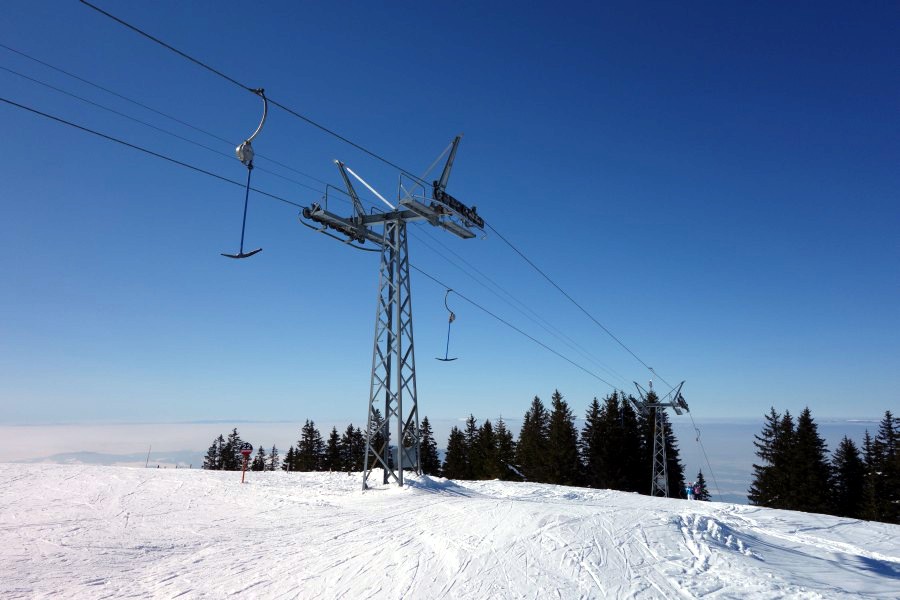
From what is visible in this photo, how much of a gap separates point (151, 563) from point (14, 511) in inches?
256

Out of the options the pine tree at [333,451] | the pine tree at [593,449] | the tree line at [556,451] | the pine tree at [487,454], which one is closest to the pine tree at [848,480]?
the tree line at [556,451]

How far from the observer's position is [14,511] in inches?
478

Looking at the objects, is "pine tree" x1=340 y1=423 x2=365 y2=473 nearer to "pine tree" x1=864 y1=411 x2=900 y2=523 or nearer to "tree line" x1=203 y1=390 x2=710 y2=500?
"tree line" x1=203 y1=390 x2=710 y2=500

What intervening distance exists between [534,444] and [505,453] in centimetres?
535

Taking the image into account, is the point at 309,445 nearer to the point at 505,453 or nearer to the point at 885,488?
the point at 505,453

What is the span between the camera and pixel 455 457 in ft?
222

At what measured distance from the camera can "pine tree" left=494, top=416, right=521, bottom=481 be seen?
2423 inches

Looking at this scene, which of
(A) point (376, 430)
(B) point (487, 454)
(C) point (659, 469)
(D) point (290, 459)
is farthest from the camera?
(D) point (290, 459)

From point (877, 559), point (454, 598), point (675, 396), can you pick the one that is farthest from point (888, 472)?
Result: point (454, 598)

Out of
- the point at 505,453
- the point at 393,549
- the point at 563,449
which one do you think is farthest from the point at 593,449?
the point at 393,549

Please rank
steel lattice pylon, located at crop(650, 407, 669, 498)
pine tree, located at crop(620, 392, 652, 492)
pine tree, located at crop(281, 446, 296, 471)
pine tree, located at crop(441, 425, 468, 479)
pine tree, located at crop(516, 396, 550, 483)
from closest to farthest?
steel lattice pylon, located at crop(650, 407, 669, 498) → pine tree, located at crop(620, 392, 652, 492) → pine tree, located at crop(516, 396, 550, 483) → pine tree, located at crop(441, 425, 468, 479) → pine tree, located at crop(281, 446, 296, 471)

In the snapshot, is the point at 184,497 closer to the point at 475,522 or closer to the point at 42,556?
the point at 42,556

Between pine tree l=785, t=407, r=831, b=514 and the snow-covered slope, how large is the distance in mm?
35145

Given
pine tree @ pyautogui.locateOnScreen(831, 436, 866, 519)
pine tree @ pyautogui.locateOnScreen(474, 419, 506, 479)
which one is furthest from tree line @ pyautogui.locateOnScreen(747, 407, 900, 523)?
pine tree @ pyautogui.locateOnScreen(474, 419, 506, 479)
